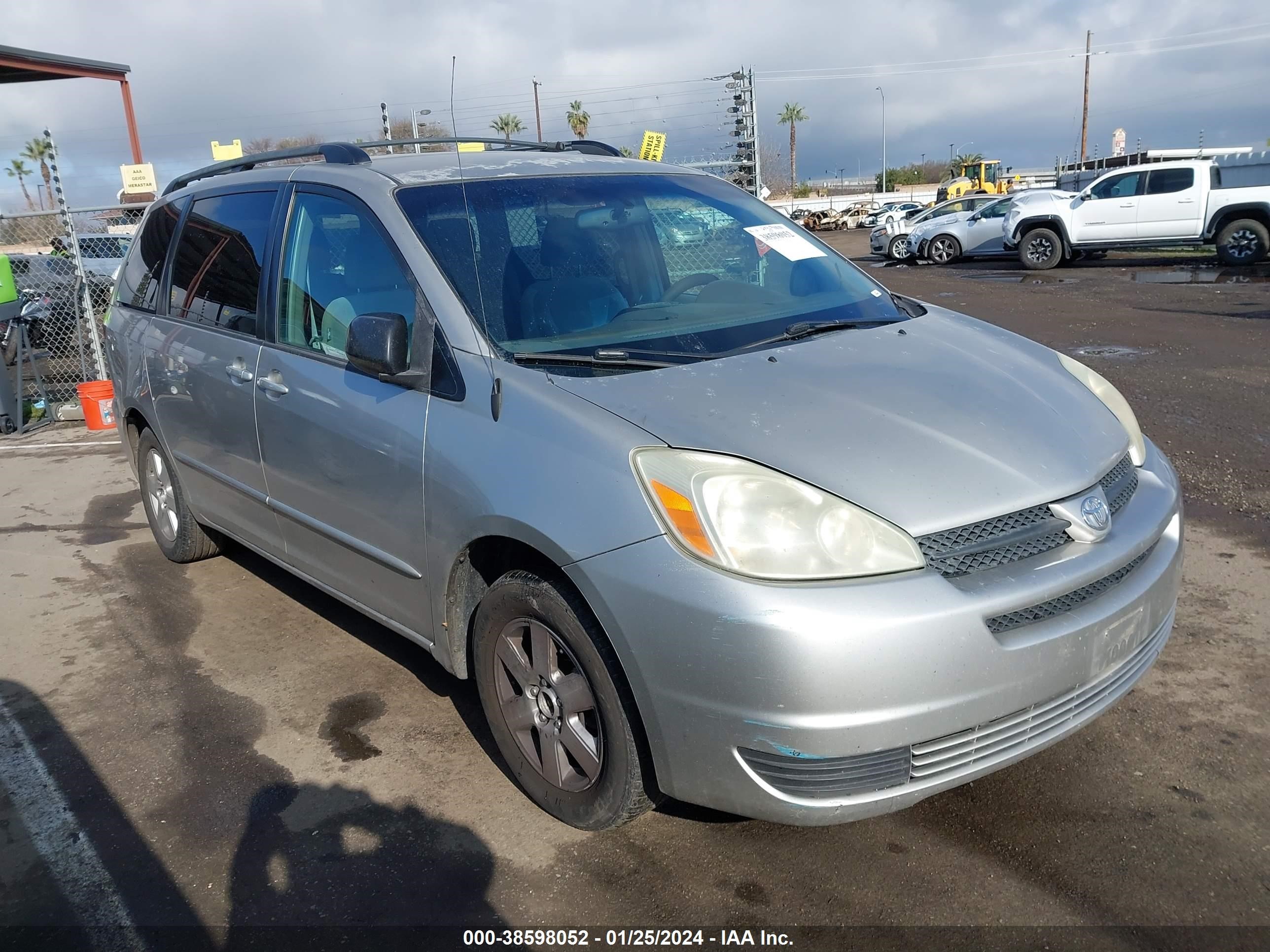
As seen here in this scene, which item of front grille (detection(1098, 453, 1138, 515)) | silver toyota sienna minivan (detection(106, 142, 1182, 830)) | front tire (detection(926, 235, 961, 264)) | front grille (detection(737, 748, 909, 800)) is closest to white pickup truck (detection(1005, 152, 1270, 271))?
front tire (detection(926, 235, 961, 264))

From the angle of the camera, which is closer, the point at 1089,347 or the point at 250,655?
the point at 250,655

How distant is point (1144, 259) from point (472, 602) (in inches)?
921

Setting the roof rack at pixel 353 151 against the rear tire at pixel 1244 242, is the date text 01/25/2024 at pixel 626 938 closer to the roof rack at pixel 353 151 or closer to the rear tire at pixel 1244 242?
the roof rack at pixel 353 151

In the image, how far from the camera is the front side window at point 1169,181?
19.6 m

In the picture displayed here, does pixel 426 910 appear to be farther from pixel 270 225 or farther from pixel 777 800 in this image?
pixel 270 225

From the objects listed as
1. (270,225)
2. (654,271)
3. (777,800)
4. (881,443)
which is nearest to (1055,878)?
(777,800)

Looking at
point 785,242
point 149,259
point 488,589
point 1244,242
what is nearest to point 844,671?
point 488,589

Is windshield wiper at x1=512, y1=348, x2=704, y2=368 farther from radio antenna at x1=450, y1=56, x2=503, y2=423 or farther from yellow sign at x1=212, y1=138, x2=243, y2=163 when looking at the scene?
yellow sign at x1=212, y1=138, x2=243, y2=163

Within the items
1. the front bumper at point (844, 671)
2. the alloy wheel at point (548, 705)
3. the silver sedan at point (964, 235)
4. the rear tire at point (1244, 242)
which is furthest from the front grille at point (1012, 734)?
the silver sedan at point (964, 235)

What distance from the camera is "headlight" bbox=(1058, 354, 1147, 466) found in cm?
304

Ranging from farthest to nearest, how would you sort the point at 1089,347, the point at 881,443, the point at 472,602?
→ the point at 1089,347
the point at 472,602
the point at 881,443

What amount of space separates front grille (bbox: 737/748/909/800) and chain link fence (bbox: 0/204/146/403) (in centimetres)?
818

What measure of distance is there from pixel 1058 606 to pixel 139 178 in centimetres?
1061

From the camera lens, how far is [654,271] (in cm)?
347
